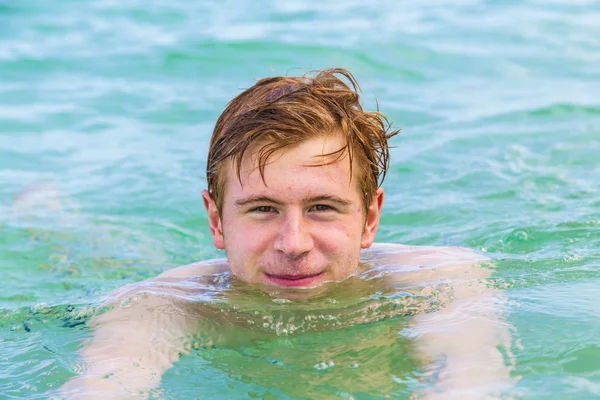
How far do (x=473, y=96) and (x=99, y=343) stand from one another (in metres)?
7.15

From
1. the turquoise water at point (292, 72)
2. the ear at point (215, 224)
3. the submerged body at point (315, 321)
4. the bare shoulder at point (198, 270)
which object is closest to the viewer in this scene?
the submerged body at point (315, 321)

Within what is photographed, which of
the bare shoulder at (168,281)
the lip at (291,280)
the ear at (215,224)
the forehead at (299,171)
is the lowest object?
the bare shoulder at (168,281)

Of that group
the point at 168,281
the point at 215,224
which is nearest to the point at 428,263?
the point at 215,224

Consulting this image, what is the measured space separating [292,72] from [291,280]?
7540mm

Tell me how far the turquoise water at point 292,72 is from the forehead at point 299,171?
645 millimetres

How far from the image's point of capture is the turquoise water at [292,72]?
350cm

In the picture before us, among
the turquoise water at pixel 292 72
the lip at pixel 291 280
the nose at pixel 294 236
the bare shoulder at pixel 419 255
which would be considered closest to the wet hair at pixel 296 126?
the nose at pixel 294 236

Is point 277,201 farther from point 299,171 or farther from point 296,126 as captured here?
point 296,126

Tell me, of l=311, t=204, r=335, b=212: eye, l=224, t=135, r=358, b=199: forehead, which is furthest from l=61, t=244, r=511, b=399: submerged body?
l=224, t=135, r=358, b=199: forehead

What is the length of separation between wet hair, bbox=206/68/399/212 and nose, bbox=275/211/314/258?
23 centimetres

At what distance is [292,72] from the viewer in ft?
36.2

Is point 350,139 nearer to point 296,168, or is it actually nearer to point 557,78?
point 296,168

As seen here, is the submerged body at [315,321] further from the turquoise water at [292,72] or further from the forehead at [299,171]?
the forehead at [299,171]

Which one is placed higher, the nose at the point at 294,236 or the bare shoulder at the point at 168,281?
the nose at the point at 294,236
